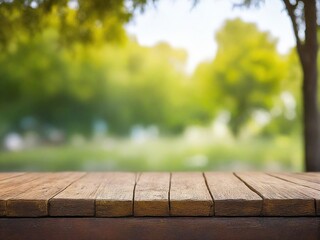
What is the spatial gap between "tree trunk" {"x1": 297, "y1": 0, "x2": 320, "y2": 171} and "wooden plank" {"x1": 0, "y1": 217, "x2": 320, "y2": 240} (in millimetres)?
2286

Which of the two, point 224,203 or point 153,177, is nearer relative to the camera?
point 224,203

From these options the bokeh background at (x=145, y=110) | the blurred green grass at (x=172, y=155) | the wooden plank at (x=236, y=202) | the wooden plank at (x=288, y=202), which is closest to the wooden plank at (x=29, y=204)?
the wooden plank at (x=236, y=202)

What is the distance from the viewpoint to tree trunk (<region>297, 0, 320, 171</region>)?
3.79 m

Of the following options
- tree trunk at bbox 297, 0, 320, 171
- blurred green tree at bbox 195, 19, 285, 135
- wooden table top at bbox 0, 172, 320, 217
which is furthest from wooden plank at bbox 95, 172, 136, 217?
blurred green tree at bbox 195, 19, 285, 135

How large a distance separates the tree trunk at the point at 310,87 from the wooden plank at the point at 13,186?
7.81ft

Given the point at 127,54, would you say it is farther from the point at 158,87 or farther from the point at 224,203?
the point at 224,203

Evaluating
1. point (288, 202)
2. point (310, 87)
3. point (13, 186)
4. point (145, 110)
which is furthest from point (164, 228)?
point (145, 110)

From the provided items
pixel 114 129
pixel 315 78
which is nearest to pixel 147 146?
pixel 114 129

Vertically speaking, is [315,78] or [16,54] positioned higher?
[16,54]

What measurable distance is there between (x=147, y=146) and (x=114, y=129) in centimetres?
142

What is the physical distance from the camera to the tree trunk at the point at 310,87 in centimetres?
379

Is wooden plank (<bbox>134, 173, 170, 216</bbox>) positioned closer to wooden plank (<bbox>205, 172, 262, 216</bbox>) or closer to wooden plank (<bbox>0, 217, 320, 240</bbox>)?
wooden plank (<bbox>0, 217, 320, 240</bbox>)

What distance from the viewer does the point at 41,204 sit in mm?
1902

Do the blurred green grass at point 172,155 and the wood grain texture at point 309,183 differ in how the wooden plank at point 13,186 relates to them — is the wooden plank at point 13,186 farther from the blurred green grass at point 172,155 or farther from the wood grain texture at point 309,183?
the blurred green grass at point 172,155
